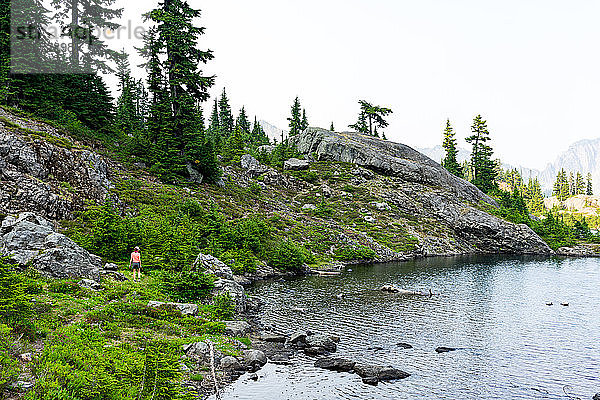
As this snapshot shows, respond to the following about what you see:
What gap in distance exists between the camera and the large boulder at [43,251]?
25.0m

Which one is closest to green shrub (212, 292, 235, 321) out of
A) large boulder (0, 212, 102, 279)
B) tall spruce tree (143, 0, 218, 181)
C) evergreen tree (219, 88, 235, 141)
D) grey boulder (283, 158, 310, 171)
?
large boulder (0, 212, 102, 279)

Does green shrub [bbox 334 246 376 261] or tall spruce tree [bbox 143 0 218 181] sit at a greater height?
tall spruce tree [bbox 143 0 218 181]

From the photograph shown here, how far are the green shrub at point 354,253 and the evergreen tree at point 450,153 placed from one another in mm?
77007

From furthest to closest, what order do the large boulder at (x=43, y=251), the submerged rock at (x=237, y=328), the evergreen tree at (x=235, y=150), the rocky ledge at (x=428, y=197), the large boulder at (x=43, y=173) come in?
the rocky ledge at (x=428, y=197)
the evergreen tree at (x=235, y=150)
the large boulder at (x=43, y=173)
the submerged rock at (x=237, y=328)
the large boulder at (x=43, y=251)

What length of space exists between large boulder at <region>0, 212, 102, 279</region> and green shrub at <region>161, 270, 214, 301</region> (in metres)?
5.00

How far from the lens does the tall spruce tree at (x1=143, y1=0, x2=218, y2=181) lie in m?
60.6

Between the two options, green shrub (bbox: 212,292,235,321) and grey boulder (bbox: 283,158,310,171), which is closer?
green shrub (bbox: 212,292,235,321)

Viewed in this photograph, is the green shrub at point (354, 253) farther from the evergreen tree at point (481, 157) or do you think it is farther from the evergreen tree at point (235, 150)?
the evergreen tree at point (481, 157)

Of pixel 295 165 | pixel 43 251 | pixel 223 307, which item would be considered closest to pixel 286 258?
pixel 223 307

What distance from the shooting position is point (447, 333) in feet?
100

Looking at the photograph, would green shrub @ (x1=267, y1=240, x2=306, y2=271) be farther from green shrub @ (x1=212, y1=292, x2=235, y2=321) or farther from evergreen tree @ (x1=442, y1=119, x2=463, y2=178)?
evergreen tree @ (x1=442, y1=119, x2=463, y2=178)

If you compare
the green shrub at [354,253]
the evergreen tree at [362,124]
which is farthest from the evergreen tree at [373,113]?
the green shrub at [354,253]

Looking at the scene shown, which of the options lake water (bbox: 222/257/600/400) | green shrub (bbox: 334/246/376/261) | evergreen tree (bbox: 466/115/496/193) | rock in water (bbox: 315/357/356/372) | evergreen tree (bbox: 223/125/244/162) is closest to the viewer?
lake water (bbox: 222/257/600/400)

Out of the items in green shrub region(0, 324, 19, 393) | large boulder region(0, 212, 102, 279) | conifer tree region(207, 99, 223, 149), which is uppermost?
conifer tree region(207, 99, 223, 149)
